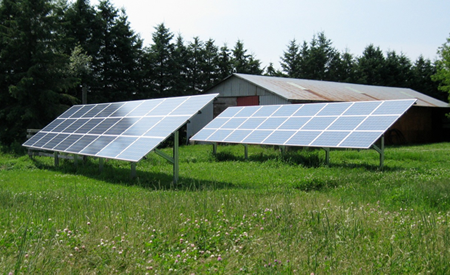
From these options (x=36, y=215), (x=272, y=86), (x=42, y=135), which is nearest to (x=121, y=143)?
(x=36, y=215)

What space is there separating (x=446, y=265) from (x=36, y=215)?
6057mm

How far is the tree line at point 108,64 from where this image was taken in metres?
23.3

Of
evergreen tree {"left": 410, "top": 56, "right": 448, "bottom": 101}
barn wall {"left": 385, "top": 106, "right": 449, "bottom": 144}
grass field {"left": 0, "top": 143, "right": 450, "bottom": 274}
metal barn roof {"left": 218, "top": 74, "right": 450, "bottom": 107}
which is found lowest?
grass field {"left": 0, "top": 143, "right": 450, "bottom": 274}

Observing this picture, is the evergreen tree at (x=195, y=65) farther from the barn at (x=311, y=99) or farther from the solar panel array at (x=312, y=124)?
the solar panel array at (x=312, y=124)

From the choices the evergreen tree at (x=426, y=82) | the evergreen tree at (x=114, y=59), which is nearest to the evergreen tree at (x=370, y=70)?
the evergreen tree at (x=426, y=82)

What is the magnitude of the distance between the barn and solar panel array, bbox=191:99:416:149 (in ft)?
18.0

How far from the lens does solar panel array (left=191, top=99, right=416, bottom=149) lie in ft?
48.6

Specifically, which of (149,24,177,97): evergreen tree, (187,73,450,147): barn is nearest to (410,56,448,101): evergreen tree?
(187,73,450,147): barn

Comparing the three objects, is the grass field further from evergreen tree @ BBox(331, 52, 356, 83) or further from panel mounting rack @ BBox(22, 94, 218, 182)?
evergreen tree @ BBox(331, 52, 356, 83)

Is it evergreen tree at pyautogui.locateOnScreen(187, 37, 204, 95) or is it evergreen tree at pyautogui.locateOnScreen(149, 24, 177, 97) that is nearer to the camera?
evergreen tree at pyautogui.locateOnScreen(149, 24, 177, 97)

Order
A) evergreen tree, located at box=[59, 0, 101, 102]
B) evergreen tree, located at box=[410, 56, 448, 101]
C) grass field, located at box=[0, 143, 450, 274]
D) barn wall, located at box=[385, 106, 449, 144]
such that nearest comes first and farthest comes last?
1. grass field, located at box=[0, 143, 450, 274]
2. barn wall, located at box=[385, 106, 449, 144]
3. evergreen tree, located at box=[59, 0, 101, 102]
4. evergreen tree, located at box=[410, 56, 448, 101]

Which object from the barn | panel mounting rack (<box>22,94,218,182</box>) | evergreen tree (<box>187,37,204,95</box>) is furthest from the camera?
evergreen tree (<box>187,37,204,95</box>)

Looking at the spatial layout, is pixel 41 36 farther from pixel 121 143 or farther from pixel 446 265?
pixel 446 265

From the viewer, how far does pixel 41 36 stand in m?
24.0
